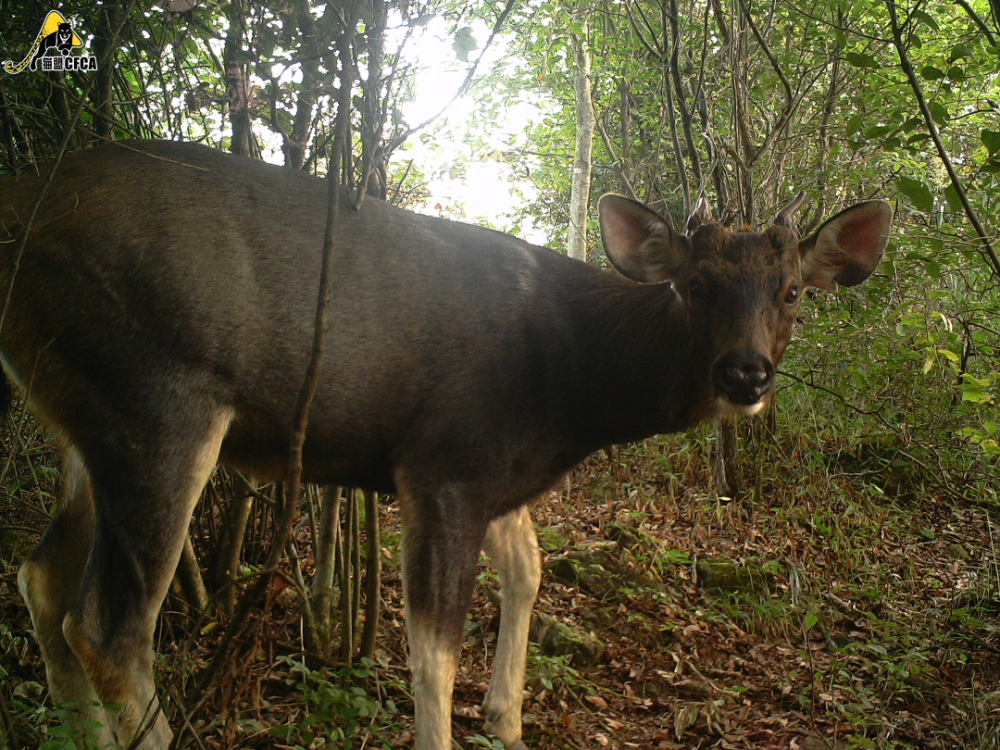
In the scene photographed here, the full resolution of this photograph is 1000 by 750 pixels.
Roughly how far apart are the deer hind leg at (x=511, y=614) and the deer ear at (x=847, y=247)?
6.85ft

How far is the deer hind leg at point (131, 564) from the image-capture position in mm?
3221

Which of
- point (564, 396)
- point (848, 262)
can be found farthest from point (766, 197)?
point (564, 396)

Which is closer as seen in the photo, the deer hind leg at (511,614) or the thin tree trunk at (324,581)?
the deer hind leg at (511,614)

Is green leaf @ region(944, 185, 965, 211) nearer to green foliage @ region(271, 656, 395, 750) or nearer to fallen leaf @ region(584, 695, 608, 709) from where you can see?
fallen leaf @ region(584, 695, 608, 709)

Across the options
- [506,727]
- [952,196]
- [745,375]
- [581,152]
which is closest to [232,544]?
[506,727]

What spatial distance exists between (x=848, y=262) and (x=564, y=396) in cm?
173

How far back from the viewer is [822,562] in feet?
20.7

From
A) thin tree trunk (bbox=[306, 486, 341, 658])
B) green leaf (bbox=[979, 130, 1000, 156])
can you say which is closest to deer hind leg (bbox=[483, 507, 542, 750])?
thin tree trunk (bbox=[306, 486, 341, 658])

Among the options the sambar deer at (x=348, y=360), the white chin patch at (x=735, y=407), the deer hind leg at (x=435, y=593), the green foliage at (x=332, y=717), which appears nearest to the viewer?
the green foliage at (x=332, y=717)

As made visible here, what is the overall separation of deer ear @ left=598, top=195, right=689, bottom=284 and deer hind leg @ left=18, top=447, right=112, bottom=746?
2769 mm

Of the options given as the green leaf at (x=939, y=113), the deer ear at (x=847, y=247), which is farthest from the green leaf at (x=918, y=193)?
the green leaf at (x=939, y=113)

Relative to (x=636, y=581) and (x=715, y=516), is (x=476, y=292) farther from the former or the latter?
(x=715, y=516)

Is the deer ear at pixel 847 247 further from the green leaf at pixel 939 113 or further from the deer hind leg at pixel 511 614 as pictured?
the deer hind leg at pixel 511 614

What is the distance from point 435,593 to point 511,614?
92 centimetres
